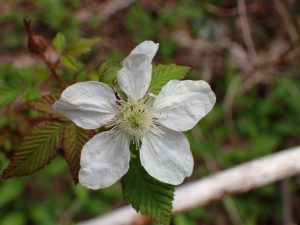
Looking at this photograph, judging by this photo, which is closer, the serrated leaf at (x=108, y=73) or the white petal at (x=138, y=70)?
the white petal at (x=138, y=70)

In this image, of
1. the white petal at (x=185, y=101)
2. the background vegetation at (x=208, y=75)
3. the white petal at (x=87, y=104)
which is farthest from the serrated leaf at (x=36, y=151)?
the background vegetation at (x=208, y=75)

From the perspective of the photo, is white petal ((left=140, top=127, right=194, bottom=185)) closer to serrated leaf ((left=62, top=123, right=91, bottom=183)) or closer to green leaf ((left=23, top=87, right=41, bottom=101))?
serrated leaf ((left=62, top=123, right=91, bottom=183))

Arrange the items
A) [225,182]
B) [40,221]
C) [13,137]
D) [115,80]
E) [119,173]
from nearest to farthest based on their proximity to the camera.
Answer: [119,173], [115,80], [13,137], [225,182], [40,221]

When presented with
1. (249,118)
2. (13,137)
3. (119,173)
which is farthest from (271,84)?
(119,173)

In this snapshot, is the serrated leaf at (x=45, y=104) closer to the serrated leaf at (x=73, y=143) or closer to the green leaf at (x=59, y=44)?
the serrated leaf at (x=73, y=143)

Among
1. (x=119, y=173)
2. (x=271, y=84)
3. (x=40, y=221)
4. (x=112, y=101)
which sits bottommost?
(x=40, y=221)

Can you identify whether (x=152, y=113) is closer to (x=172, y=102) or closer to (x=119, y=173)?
(x=172, y=102)

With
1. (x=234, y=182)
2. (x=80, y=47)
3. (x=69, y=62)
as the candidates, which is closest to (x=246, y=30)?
(x=234, y=182)

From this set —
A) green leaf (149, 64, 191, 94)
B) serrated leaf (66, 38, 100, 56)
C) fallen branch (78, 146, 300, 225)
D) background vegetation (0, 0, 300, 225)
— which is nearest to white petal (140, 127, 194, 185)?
green leaf (149, 64, 191, 94)
